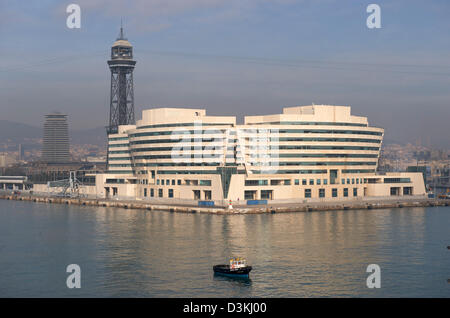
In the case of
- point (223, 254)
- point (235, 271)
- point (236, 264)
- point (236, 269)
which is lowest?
point (235, 271)

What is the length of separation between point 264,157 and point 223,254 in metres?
69.6

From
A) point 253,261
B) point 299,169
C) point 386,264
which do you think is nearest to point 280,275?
point 253,261

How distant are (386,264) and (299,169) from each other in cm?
7585

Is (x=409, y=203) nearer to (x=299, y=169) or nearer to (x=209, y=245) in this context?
(x=299, y=169)

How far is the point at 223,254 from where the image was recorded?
74.4m

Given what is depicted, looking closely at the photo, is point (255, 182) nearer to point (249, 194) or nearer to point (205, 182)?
point (249, 194)

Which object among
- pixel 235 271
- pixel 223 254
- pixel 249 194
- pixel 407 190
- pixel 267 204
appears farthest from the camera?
pixel 407 190

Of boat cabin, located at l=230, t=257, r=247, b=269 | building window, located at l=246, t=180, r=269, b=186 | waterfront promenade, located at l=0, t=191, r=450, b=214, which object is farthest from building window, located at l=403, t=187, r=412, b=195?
boat cabin, located at l=230, t=257, r=247, b=269

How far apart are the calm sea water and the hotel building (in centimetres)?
2384

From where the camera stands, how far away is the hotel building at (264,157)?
14062 centimetres

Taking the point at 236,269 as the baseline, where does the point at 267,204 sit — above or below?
above

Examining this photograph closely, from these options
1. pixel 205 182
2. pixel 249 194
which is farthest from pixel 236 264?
pixel 205 182

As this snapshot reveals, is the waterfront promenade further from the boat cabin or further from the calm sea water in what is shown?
the boat cabin
